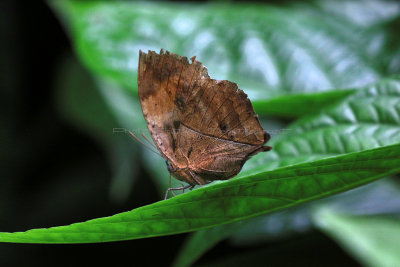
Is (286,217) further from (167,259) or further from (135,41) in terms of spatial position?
(135,41)

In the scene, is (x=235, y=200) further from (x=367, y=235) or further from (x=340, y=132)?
(x=367, y=235)

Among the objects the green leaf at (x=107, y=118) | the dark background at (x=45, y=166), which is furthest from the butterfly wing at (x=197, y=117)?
the dark background at (x=45, y=166)

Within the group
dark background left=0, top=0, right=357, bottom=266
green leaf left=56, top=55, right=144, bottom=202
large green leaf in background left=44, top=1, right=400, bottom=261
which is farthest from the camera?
dark background left=0, top=0, right=357, bottom=266

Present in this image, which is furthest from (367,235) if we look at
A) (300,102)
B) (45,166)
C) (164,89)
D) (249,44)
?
(45,166)

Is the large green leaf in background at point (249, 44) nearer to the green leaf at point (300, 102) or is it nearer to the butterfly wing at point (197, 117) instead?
the green leaf at point (300, 102)

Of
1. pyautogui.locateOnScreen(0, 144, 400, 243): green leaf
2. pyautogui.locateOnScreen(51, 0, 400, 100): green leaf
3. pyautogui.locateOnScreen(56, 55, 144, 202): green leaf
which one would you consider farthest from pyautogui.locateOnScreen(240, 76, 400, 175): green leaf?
pyautogui.locateOnScreen(56, 55, 144, 202): green leaf

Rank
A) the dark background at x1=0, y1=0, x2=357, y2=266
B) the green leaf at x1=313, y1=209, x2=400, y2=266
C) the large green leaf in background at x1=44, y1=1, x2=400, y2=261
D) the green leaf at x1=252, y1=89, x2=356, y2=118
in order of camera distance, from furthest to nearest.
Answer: the dark background at x1=0, y1=0, x2=357, y2=266
the large green leaf in background at x1=44, y1=1, x2=400, y2=261
the green leaf at x1=252, y1=89, x2=356, y2=118
the green leaf at x1=313, y1=209, x2=400, y2=266

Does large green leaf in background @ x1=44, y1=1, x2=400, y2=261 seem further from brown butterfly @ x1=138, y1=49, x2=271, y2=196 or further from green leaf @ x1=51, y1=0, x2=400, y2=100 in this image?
brown butterfly @ x1=138, y1=49, x2=271, y2=196
